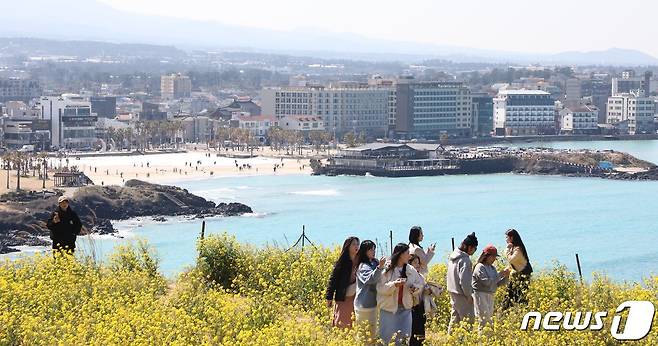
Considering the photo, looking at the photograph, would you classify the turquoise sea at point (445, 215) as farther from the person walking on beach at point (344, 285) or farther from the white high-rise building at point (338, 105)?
the white high-rise building at point (338, 105)

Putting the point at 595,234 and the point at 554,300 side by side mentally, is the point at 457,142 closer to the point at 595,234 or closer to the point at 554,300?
the point at 595,234

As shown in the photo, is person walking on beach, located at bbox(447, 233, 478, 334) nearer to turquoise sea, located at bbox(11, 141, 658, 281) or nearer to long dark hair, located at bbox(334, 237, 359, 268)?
long dark hair, located at bbox(334, 237, 359, 268)

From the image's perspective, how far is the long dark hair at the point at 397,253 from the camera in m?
6.18

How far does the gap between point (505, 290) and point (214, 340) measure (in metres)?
1.76

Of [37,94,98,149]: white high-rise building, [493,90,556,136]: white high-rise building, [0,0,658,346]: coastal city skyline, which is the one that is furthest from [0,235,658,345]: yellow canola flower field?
[493,90,556,136]: white high-rise building

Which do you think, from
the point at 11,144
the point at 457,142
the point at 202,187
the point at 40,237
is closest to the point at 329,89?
the point at 457,142

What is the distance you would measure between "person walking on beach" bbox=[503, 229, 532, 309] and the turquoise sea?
1247 centimetres

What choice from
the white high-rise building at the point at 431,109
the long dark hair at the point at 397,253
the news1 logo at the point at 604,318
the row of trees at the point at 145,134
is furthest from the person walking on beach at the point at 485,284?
the white high-rise building at the point at 431,109

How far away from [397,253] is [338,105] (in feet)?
211

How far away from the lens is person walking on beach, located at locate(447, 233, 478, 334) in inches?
258

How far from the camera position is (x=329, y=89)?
71.2 metres

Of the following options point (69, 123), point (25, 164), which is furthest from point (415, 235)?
point (69, 123)

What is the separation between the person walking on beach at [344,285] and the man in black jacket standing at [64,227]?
2.24 meters

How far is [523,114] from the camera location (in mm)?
77500
